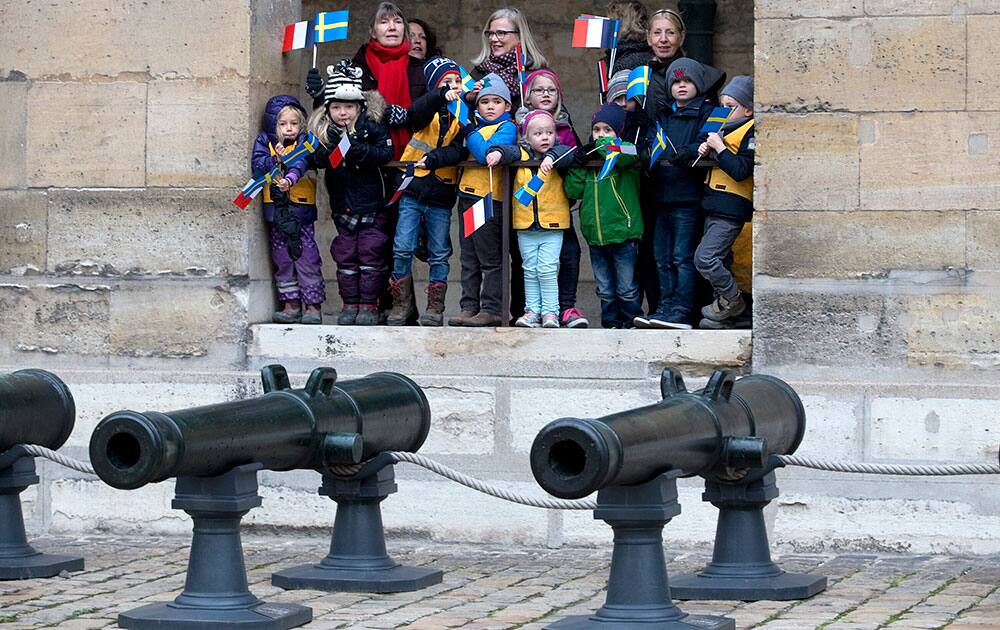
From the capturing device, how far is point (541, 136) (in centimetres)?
875

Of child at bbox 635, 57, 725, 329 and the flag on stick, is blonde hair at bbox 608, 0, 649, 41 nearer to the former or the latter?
child at bbox 635, 57, 725, 329

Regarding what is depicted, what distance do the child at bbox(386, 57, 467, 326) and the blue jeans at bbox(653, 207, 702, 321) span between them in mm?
1050

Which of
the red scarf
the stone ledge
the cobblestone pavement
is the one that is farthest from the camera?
the red scarf

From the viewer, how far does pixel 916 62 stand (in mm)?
8086

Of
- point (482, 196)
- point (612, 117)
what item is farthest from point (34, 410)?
point (612, 117)

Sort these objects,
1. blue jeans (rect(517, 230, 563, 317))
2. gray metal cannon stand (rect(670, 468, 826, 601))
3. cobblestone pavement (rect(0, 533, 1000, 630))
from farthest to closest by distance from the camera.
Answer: blue jeans (rect(517, 230, 563, 317)) → gray metal cannon stand (rect(670, 468, 826, 601)) → cobblestone pavement (rect(0, 533, 1000, 630))

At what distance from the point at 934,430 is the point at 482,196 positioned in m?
2.40

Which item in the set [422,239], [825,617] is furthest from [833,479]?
[422,239]

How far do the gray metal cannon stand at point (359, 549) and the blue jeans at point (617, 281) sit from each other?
6.76ft

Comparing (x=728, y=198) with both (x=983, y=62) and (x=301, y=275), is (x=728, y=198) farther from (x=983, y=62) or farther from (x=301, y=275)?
(x=301, y=275)

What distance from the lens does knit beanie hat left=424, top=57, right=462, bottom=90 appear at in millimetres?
9141

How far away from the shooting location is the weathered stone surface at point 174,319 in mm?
8836

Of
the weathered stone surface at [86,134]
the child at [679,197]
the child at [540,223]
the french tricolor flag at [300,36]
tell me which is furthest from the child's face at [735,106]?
the weathered stone surface at [86,134]

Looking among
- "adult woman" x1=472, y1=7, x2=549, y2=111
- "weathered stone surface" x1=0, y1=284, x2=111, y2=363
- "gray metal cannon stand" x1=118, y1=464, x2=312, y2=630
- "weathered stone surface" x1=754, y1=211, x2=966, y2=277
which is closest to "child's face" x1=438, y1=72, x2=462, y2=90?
"adult woman" x1=472, y1=7, x2=549, y2=111
